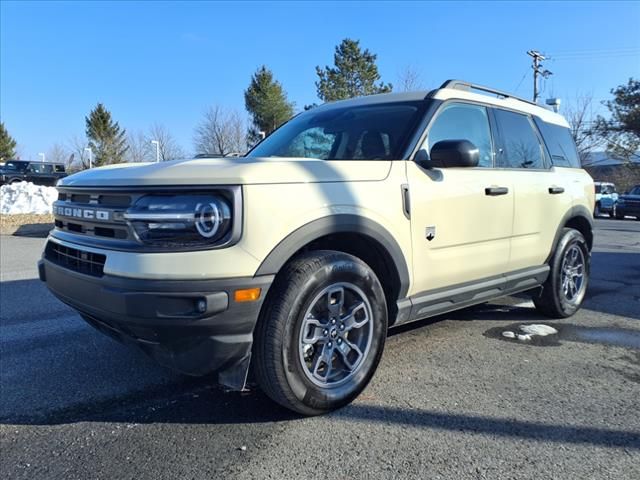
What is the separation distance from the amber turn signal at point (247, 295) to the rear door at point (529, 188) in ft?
8.13

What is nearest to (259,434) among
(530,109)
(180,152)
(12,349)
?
(12,349)

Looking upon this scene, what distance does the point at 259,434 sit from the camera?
267 centimetres

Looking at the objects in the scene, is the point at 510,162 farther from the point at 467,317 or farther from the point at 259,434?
the point at 259,434

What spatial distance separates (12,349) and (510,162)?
4289 millimetres

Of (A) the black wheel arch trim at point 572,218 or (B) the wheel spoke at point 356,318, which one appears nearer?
(B) the wheel spoke at point 356,318

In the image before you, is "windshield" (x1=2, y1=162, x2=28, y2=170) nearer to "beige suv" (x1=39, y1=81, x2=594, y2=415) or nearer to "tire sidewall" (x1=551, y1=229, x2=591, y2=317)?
"beige suv" (x1=39, y1=81, x2=594, y2=415)

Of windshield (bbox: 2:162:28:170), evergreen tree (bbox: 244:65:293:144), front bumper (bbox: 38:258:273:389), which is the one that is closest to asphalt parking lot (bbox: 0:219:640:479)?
front bumper (bbox: 38:258:273:389)

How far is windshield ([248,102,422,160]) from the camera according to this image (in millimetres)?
3576

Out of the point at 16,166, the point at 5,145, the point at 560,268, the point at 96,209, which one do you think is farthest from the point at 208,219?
the point at 5,145

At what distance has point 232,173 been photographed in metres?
2.46

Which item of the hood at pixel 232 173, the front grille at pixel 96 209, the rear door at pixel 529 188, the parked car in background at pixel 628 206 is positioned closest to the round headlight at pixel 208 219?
the hood at pixel 232 173

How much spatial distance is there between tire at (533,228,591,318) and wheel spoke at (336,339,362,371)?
8.33ft

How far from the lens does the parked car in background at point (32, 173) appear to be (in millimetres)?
28547

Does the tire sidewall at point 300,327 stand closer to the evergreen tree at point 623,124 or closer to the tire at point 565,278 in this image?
the tire at point 565,278
